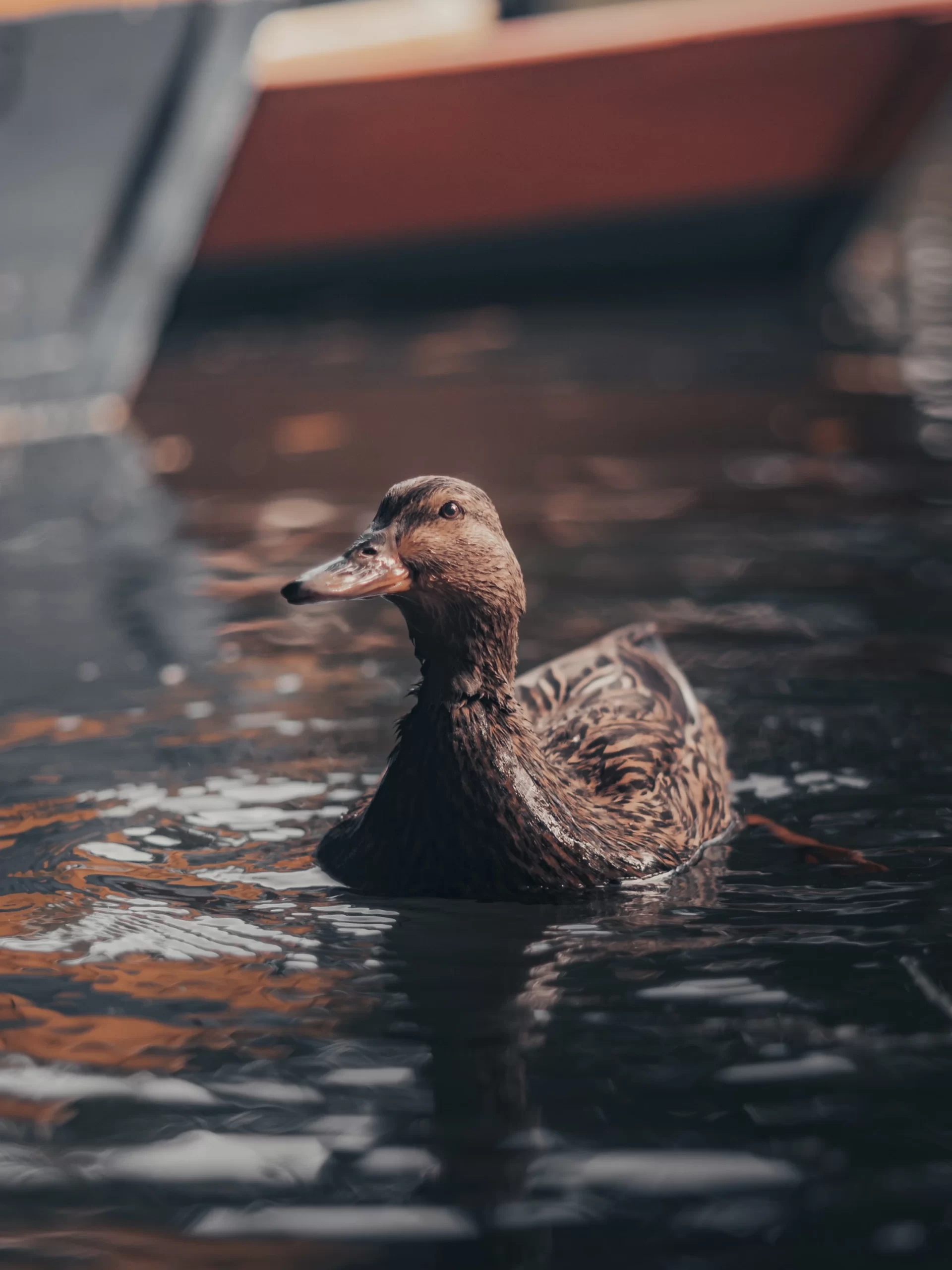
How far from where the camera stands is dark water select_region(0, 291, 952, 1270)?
3.08m

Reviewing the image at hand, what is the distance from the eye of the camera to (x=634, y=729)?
4961 millimetres

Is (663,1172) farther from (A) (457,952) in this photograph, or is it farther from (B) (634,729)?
(B) (634,729)

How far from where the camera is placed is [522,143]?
45.2 feet

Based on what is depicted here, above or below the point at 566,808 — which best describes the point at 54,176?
above

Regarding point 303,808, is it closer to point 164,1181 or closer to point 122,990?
point 122,990

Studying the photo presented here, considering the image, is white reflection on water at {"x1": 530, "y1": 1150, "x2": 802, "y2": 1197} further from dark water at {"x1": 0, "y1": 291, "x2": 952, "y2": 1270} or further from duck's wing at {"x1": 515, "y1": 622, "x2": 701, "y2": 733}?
duck's wing at {"x1": 515, "y1": 622, "x2": 701, "y2": 733}

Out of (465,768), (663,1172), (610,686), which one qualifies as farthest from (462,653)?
(663,1172)

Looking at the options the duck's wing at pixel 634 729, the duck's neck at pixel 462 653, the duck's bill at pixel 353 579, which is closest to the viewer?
the duck's bill at pixel 353 579

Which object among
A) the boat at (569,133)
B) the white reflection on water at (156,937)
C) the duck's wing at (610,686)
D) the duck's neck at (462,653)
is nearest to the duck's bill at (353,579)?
the duck's neck at (462,653)

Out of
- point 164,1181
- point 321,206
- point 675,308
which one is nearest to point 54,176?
point 321,206

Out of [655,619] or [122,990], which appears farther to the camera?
[655,619]

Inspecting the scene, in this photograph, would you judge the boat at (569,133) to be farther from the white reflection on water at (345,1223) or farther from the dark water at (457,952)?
the white reflection on water at (345,1223)

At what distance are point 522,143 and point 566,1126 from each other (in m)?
11.4

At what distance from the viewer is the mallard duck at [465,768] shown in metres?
4.11
